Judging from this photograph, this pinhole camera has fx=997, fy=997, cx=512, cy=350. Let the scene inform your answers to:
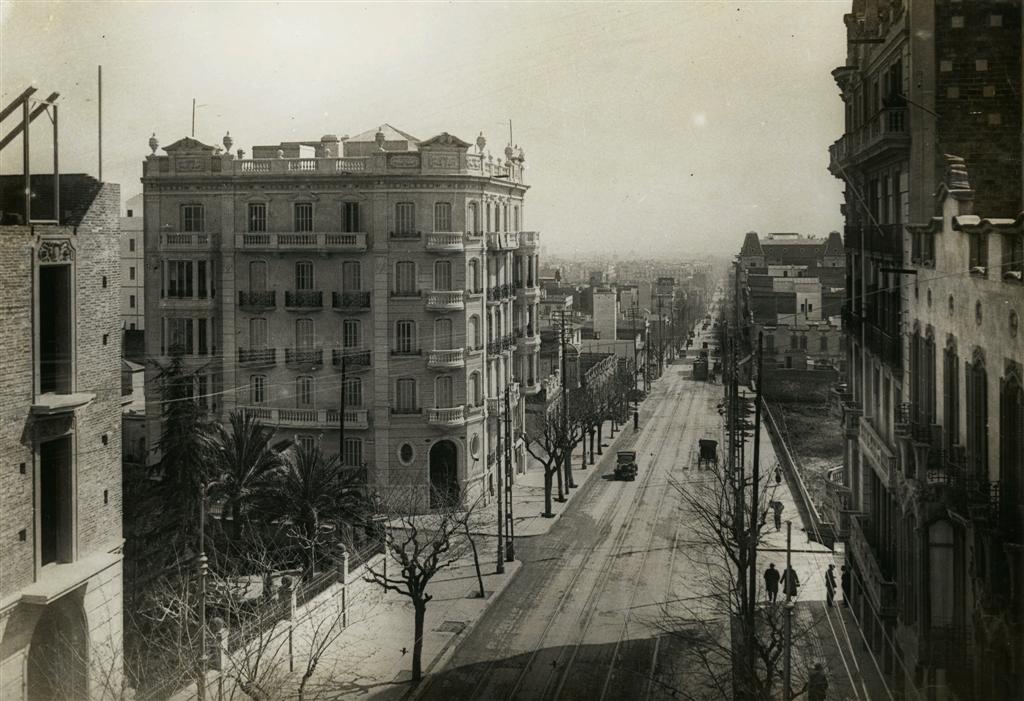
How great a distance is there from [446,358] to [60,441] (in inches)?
518

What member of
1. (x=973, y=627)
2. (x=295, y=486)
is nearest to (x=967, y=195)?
(x=973, y=627)

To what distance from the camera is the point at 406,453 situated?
2478cm

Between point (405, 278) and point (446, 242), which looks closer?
point (405, 278)

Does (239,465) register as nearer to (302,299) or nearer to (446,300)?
(302,299)

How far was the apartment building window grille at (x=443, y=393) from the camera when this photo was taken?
25.3 metres

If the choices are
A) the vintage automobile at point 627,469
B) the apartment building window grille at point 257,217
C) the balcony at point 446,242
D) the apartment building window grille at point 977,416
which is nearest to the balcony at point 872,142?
the apartment building window grille at point 977,416

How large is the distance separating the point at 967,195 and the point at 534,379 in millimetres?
23127

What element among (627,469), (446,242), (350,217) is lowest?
(627,469)

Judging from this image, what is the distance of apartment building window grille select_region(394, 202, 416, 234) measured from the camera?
993 inches

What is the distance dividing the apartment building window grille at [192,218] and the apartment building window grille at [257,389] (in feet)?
12.0

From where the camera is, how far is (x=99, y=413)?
1370cm

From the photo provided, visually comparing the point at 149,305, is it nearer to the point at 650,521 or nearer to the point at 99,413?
the point at 99,413

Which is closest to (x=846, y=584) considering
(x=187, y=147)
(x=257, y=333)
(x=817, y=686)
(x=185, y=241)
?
(x=817, y=686)

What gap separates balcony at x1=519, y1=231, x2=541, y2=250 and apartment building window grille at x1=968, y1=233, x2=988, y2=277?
64.6 feet
